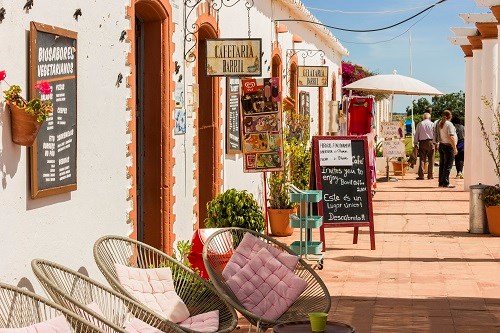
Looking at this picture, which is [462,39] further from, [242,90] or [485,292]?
[485,292]

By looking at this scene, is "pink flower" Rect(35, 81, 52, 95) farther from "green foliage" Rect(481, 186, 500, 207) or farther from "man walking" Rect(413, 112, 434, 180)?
"man walking" Rect(413, 112, 434, 180)

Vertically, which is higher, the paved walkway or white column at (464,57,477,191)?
white column at (464,57,477,191)

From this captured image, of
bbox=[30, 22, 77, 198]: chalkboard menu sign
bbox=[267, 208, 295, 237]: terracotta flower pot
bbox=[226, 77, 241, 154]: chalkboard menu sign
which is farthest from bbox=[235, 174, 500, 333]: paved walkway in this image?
bbox=[30, 22, 77, 198]: chalkboard menu sign

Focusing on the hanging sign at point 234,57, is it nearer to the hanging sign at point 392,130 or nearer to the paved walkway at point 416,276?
the paved walkway at point 416,276

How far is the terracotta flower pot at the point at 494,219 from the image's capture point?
12477 mm

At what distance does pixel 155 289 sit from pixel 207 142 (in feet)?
15.5

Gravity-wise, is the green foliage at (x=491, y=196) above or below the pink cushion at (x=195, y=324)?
above

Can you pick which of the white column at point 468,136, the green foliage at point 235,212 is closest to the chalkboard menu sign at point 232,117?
the green foliage at point 235,212

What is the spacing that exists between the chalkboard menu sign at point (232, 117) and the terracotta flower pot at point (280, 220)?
3.66 ft

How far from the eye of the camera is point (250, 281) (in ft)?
21.0

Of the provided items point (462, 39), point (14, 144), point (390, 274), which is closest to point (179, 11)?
point (390, 274)

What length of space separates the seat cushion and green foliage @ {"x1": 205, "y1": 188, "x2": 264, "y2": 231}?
9.98 ft

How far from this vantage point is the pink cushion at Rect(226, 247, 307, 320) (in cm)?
626

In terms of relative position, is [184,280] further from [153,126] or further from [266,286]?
[153,126]
